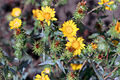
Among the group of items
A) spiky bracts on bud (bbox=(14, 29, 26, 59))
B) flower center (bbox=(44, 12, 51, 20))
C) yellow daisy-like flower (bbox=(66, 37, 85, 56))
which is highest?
flower center (bbox=(44, 12, 51, 20))

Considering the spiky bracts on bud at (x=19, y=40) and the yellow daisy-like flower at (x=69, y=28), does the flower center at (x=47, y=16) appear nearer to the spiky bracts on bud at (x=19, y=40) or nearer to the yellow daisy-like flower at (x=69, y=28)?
the yellow daisy-like flower at (x=69, y=28)

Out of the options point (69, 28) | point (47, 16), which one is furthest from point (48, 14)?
point (69, 28)

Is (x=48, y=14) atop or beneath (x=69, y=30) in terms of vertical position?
atop

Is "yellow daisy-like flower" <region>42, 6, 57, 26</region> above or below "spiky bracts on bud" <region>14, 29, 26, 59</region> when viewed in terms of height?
above

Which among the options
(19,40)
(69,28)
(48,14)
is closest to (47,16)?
(48,14)

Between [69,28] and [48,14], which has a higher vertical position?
[48,14]

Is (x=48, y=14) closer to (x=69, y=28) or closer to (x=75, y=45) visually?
(x=69, y=28)

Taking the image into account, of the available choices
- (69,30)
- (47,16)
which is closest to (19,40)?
(47,16)

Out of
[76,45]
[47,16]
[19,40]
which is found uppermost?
[47,16]

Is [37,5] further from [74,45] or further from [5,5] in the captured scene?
[74,45]

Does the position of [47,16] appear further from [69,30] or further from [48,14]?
[69,30]

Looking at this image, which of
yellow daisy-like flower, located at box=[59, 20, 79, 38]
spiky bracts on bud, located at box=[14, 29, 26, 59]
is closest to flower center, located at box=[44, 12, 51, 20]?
yellow daisy-like flower, located at box=[59, 20, 79, 38]

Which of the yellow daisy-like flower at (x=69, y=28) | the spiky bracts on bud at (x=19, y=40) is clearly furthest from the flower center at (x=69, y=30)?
the spiky bracts on bud at (x=19, y=40)

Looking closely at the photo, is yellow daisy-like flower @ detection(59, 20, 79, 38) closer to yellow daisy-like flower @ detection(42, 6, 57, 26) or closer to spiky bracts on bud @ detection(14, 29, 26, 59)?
yellow daisy-like flower @ detection(42, 6, 57, 26)
